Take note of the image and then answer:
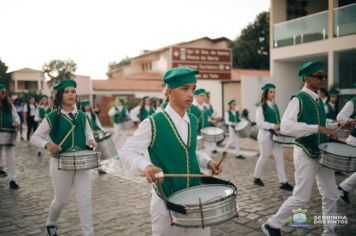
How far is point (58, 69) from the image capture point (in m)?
40.8

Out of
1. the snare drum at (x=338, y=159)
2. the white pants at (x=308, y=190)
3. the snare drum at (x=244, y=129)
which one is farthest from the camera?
the snare drum at (x=244, y=129)

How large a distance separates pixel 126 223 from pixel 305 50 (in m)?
14.0

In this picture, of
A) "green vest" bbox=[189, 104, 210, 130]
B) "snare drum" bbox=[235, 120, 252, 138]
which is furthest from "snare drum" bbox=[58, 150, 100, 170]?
"snare drum" bbox=[235, 120, 252, 138]

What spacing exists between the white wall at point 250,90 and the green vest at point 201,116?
972 cm

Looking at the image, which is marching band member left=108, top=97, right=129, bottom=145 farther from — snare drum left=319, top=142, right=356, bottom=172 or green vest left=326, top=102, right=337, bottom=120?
snare drum left=319, top=142, right=356, bottom=172

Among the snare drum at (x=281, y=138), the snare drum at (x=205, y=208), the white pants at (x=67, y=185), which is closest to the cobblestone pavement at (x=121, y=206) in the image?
the white pants at (x=67, y=185)

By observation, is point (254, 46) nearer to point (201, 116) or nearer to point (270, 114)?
point (201, 116)

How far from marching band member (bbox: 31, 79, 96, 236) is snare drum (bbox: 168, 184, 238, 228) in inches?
76.1

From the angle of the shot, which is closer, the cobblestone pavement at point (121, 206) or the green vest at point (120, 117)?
the cobblestone pavement at point (121, 206)

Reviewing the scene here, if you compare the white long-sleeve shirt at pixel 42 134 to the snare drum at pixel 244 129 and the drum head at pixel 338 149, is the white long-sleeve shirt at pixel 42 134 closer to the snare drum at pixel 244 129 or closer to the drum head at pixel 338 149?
the drum head at pixel 338 149

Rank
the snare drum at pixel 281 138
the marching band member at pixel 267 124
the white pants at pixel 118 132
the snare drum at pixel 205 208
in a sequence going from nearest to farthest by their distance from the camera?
the snare drum at pixel 205 208, the snare drum at pixel 281 138, the marching band member at pixel 267 124, the white pants at pixel 118 132

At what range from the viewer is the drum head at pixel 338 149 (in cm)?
384

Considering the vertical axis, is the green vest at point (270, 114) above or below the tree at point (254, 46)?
below

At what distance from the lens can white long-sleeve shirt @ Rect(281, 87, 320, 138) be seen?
3.93m
